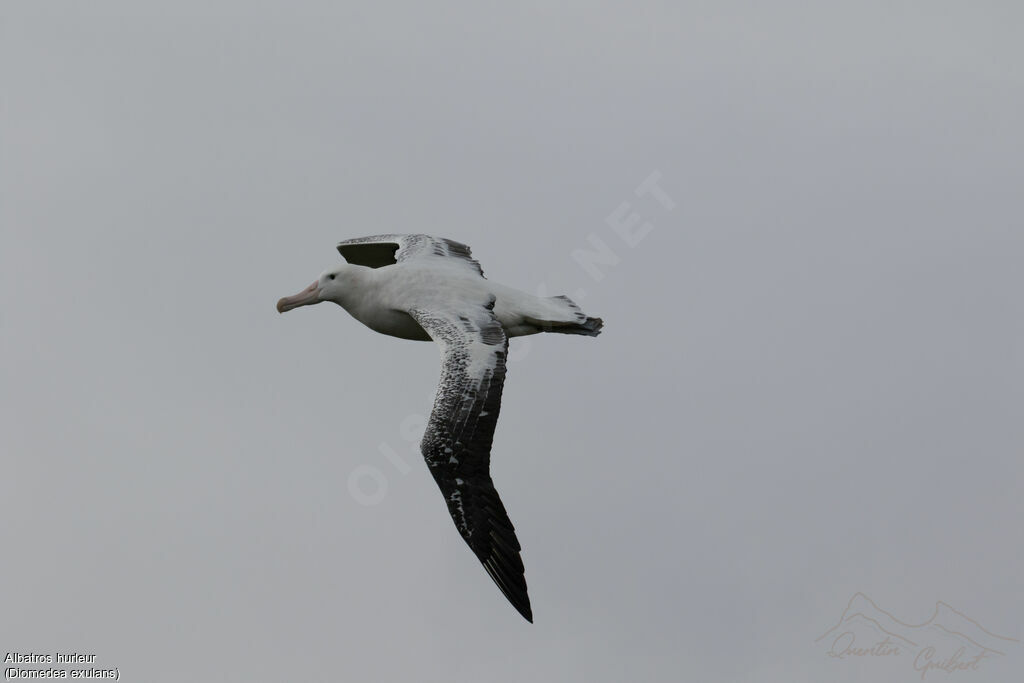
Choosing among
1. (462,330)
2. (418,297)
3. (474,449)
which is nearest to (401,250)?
(418,297)

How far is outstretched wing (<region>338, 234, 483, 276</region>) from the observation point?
21984 millimetres

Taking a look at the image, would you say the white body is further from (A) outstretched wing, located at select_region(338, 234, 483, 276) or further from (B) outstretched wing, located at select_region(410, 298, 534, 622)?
(A) outstretched wing, located at select_region(338, 234, 483, 276)

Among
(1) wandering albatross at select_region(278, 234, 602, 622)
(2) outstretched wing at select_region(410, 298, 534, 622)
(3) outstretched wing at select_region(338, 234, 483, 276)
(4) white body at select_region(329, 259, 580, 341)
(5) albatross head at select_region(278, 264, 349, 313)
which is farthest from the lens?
(3) outstretched wing at select_region(338, 234, 483, 276)

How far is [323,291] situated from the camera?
20.7 metres

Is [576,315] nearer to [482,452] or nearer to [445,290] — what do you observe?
[445,290]

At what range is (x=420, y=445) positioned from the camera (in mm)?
17719

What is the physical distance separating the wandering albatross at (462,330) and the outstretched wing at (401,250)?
0.10 feet

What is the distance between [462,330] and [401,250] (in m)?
3.83

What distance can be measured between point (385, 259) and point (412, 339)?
3.49m

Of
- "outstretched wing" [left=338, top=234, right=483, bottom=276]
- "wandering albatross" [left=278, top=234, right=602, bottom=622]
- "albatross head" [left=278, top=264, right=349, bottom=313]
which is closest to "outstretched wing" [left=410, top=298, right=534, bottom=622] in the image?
"wandering albatross" [left=278, top=234, right=602, bottom=622]

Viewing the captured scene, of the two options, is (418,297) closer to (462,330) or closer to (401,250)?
(462,330)

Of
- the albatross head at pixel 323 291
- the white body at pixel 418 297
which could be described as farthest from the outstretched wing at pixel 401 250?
the albatross head at pixel 323 291

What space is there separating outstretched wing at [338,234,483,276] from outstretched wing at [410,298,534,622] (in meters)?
3.42

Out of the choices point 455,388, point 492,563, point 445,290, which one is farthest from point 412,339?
point 492,563
